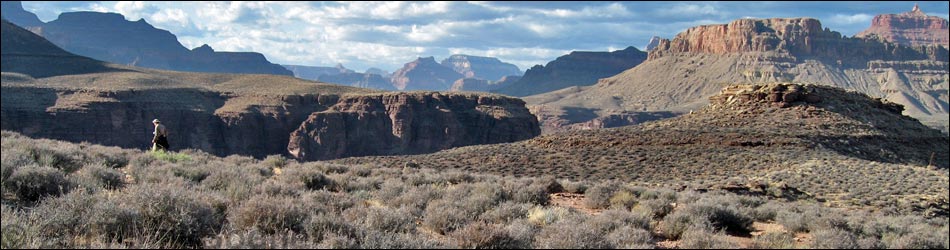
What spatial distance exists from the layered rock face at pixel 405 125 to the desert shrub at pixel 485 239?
69.8 m

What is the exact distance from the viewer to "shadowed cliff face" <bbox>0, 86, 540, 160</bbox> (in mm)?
64625

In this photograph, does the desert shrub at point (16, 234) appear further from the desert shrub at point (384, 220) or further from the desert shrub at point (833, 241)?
the desert shrub at point (833, 241)

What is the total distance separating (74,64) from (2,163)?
88583 millimetres

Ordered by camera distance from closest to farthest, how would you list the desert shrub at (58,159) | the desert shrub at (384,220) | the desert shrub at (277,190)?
the desert shrub at (384,220) < the desert shrub at (277,190) < the desert shrub at (58,159)

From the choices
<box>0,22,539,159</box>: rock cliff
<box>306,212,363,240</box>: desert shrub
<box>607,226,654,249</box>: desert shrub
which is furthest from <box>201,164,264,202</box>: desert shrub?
<box>0,22,539,159</box>: rock cliff

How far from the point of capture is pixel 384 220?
25.0ft

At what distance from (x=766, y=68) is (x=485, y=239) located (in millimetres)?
152448

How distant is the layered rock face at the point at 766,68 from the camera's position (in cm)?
14062

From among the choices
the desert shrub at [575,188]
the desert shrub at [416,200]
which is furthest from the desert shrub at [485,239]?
the desert shrub at [575,188]

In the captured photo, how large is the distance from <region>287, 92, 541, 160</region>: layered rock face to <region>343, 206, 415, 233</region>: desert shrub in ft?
223

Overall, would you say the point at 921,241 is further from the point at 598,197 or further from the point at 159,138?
the point at 159,138

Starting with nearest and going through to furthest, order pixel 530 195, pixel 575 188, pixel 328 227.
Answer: pixel 328 227, pixel 530 195, pixel 575 188

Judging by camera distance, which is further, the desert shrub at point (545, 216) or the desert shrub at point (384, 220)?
the desert shrub at point (545, 216)

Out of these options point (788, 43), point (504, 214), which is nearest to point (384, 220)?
point (504, 214)
